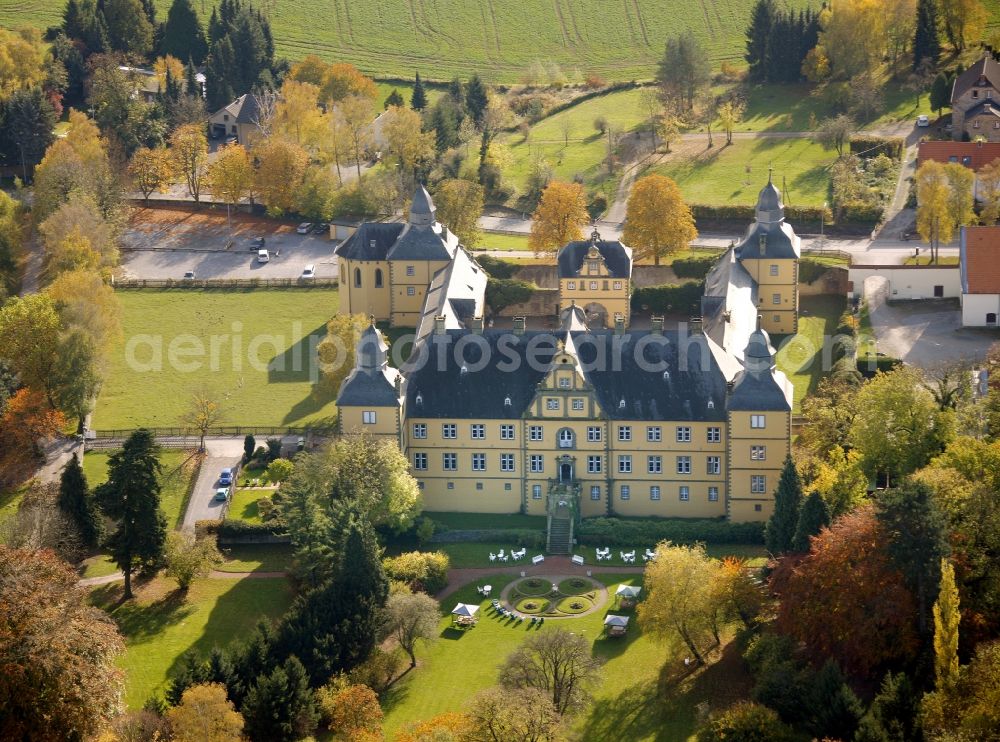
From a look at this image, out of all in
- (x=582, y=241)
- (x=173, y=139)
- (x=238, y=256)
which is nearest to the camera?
(x=582, y=241)

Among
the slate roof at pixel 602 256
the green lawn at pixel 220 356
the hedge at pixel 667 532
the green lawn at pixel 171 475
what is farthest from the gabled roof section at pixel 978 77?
the green lawn at pixel 171 475

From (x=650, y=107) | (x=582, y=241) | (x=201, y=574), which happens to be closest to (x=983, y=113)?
(x=650, y=107)

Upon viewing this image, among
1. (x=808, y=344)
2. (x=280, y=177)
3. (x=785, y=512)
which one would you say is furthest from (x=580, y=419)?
(x=280, y=177)

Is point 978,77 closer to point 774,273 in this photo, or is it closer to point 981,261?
point 981,261

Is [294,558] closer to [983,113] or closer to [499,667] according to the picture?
[499,667]

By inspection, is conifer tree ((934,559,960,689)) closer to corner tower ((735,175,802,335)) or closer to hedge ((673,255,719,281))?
corner tower ((735,175,802,335))

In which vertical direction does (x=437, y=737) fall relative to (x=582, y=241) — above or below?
below
